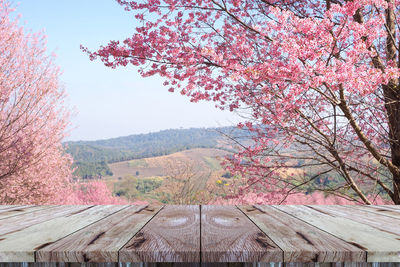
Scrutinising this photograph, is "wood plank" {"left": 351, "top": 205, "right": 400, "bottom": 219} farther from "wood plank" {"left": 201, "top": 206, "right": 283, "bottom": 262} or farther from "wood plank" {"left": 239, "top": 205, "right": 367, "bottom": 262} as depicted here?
"wood plank" {"left": 201, "top": 206, "right": 283, "bottom": 262}

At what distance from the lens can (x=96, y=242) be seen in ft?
3.60

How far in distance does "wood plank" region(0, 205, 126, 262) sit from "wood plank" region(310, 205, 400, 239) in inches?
42.3

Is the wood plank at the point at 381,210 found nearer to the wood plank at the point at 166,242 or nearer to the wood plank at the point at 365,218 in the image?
the wood plank at the point at 365,218

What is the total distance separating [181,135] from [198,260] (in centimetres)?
4396

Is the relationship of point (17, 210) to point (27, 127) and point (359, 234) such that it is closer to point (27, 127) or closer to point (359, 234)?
point (359, 234)

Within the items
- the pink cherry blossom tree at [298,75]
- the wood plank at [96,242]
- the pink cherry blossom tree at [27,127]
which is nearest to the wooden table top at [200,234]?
the wood plank at [96,242]

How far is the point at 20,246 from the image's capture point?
3.51 feet

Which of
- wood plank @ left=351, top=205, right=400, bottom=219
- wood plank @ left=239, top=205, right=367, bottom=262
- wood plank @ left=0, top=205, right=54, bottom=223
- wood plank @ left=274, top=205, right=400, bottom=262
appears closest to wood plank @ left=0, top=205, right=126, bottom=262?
wood plank @ left=0, top=205, right=54, bottom=223

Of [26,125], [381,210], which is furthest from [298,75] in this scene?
[26,125]

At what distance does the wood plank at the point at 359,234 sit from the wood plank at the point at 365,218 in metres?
0.05

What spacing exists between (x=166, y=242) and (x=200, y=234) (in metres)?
0.14

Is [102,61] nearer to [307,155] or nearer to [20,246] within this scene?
[307,155]

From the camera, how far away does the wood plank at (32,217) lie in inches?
51.7

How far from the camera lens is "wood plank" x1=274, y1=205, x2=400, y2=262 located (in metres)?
1.04
